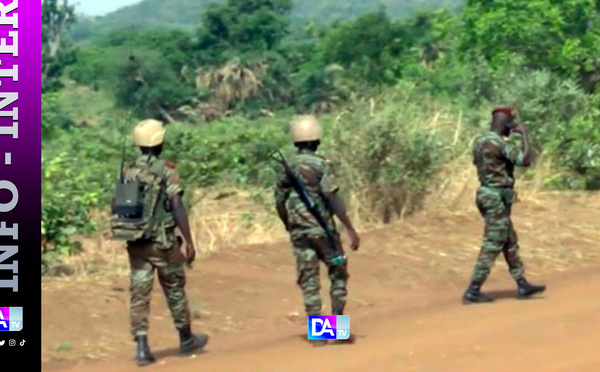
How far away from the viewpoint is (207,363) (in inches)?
328

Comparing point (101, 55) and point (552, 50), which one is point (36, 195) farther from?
point (101, 55)

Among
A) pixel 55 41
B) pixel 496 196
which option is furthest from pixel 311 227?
pixel 55 41

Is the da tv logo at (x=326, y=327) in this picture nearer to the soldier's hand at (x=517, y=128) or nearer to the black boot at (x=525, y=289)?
the black boot at (x=525, y=289)

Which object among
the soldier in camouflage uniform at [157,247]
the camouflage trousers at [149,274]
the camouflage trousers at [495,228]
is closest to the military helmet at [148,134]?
the soldier in camouflage uniform at [157,247]

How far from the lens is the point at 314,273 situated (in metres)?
8.73

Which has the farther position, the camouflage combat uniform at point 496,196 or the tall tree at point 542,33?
the tall tree at point 542,33

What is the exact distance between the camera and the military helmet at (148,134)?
26.9 feet

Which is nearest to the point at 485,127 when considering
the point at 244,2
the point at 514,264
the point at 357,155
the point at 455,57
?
the point at 357,155

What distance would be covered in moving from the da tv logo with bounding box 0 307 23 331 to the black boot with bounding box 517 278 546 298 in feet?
12.6

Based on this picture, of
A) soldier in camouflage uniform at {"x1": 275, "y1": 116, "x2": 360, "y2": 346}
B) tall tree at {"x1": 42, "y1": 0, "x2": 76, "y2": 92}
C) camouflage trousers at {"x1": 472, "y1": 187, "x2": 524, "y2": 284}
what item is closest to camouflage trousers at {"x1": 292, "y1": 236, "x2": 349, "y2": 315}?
soldier in camouflage uniform at {"x1": 275, "y1": 116, "x2": 360, "y2": 346}

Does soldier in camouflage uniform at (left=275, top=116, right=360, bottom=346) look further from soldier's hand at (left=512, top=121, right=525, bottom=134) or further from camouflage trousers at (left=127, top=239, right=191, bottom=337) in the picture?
soldier's hand at (left=512, top=121, right=525, bottom=134)

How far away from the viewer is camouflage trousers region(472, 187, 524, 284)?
9.98m

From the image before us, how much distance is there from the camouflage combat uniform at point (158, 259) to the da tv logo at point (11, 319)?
117 centimetres

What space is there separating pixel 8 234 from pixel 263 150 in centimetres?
1133
